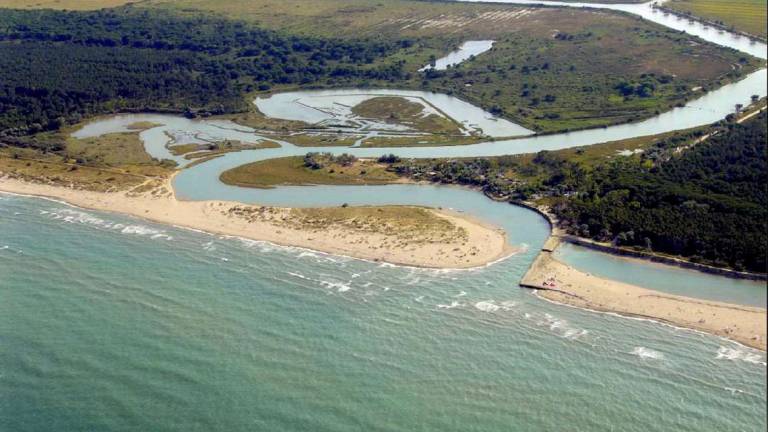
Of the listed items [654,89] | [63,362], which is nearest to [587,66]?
[654,89]

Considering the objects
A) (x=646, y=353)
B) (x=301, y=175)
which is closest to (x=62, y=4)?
(x=301, y=175)

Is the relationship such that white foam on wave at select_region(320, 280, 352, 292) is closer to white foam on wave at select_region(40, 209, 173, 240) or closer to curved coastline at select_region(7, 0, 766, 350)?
curved coastline at select_region(7, 0, 766, 350)

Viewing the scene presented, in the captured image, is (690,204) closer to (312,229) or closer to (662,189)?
(662,189)

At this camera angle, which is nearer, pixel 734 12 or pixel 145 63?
pixel 145 63

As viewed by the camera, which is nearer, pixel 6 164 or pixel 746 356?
pixel 746 356

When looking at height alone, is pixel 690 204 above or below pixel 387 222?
above

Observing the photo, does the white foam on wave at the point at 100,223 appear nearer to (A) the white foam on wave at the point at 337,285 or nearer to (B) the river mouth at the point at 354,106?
(A) the white foam on wave at the point at 337,285

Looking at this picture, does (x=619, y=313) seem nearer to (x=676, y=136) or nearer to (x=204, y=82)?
(x=676, y=136)
